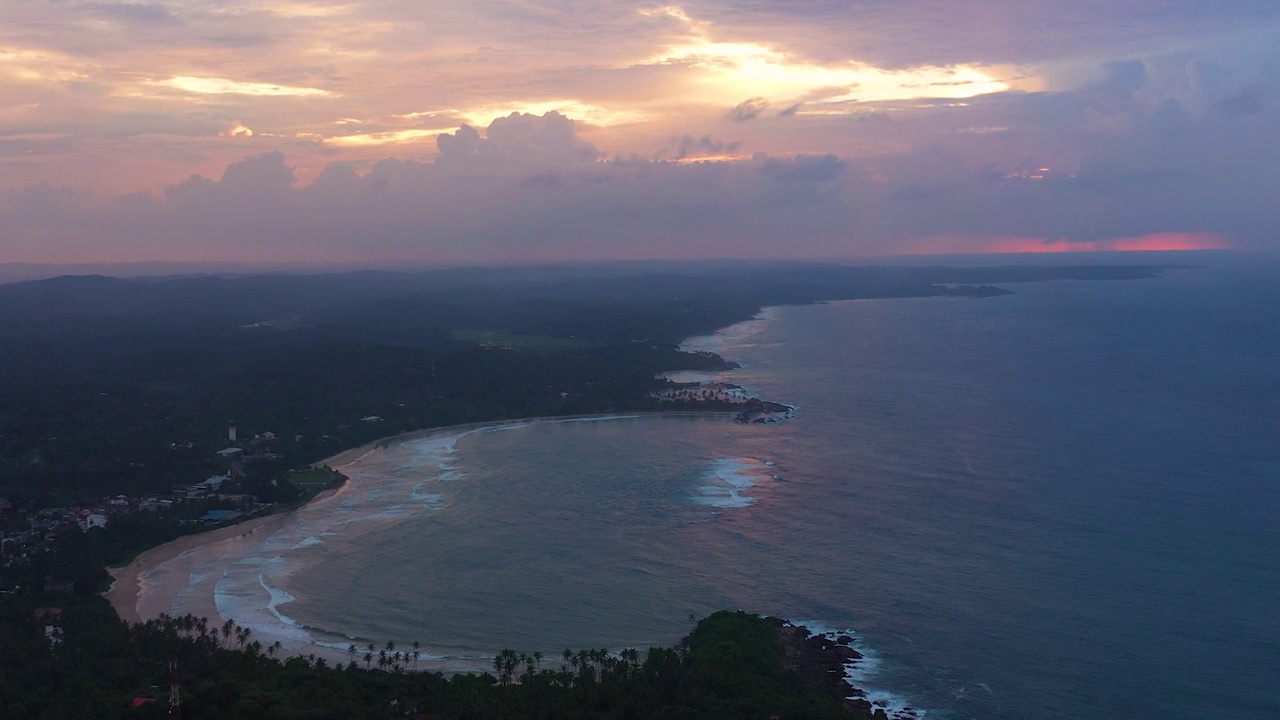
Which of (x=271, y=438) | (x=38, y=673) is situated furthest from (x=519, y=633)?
(x=271, y=438)

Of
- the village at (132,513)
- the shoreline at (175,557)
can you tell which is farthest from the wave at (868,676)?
the village at (132,513)

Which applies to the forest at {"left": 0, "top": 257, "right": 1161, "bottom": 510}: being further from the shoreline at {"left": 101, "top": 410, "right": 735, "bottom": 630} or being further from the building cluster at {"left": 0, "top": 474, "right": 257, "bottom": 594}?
the shoreline at {"left": 101, "top": 410, "right": 735, "bottom": 630}

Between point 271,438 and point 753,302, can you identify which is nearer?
point 271,438

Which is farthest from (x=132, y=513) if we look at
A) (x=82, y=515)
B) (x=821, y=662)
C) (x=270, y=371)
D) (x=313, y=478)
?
(x=270, y=371)

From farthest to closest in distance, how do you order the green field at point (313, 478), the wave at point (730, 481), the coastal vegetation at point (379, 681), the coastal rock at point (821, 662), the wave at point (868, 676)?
the green field at point (313, 478)
the wave at point (730, 481)
the coastal rock at point (821, 662)
the wave at point (868, 676)
the coastal vegetation at point (379, 681)

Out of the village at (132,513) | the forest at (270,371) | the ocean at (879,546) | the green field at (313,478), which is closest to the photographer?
the ocean at (879,546)

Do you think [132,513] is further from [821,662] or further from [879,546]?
[821,662]

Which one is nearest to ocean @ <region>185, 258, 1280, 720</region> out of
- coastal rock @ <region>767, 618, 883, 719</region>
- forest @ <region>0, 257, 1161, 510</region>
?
coastal rock @ <region>767, 618, 883, 719</region>

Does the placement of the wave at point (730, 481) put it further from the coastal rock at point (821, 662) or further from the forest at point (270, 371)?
the forest at point (270, 371)

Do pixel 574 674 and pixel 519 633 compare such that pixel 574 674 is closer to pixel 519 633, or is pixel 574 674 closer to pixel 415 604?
pixel 519 633
